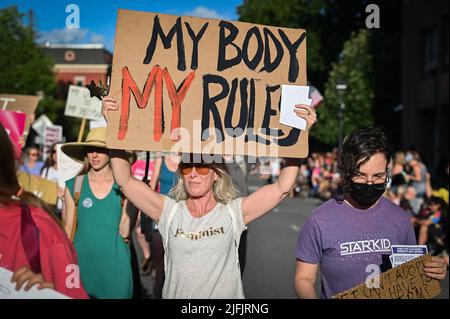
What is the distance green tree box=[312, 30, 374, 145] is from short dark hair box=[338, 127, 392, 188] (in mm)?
22937

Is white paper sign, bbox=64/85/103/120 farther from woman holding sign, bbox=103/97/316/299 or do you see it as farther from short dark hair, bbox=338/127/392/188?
short dark hair, bbox=338/127/392/188

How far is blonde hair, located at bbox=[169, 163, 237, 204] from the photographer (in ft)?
10.8

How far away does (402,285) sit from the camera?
104 inches

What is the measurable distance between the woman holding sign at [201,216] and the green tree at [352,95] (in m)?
22.9

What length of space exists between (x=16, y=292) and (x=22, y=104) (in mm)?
3911

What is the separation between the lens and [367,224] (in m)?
2.98

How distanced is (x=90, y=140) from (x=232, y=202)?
167cm

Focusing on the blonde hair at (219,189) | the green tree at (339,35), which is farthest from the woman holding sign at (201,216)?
the green tree at (339,35)

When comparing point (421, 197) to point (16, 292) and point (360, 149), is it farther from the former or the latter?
point (16, 292)

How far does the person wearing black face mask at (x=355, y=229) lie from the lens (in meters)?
2.93

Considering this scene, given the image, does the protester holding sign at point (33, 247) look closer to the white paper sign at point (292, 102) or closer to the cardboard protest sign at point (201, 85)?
the cardboard protest sign at point (201, 85)

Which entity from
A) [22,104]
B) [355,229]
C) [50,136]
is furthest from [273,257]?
[355,229]
